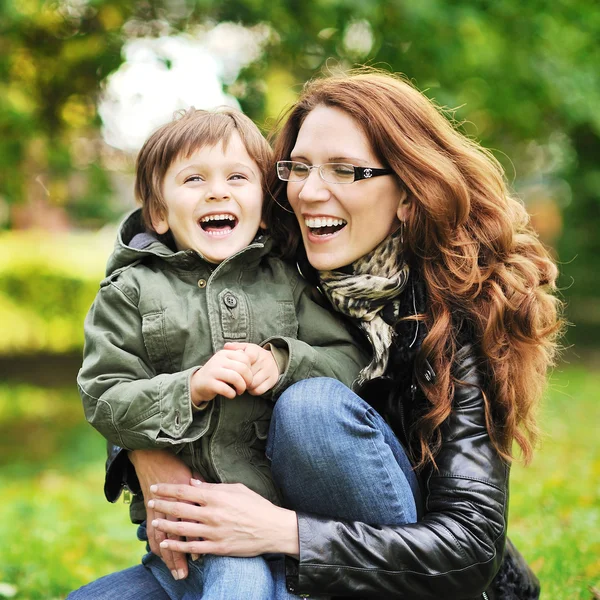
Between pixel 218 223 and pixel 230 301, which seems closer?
pixel 230 301

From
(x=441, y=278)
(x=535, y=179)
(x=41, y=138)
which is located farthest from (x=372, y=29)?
(x=535, y=179)

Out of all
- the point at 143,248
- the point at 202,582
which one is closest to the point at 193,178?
the point at 143,248

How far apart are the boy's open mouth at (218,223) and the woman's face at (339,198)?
0.69ft

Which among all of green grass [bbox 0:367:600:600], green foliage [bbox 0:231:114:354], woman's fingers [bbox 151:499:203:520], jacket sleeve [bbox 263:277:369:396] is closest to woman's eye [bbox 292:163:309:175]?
jacket sleeve [bbox 263:277:369:396]

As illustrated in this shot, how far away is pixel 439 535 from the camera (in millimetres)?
1993

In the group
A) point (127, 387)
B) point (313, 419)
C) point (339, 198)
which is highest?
point (339, 198)

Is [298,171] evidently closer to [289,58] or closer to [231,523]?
[231,523]

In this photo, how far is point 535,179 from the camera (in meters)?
19.1

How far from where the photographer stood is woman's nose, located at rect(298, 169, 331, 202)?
2.34 metres

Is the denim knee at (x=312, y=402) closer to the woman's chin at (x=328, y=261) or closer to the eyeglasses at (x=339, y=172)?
the woman's chin at (x=328, y=261)

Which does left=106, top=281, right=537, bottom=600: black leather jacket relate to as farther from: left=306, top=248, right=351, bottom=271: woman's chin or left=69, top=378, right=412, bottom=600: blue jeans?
left=306, top=248, right=351, bottom=271: woman's chin

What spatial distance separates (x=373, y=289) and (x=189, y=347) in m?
0.56

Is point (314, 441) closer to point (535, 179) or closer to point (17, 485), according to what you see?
point (17, 485)

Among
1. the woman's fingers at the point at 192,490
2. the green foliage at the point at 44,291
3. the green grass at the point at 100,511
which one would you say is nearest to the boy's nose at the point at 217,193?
the woman's fingers at the point at 192,490
